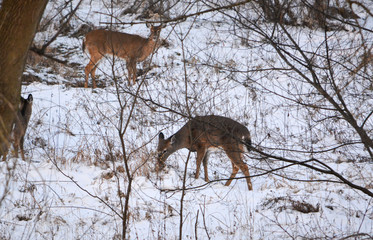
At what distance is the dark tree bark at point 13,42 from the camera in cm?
281

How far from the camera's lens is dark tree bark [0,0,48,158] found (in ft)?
9.23

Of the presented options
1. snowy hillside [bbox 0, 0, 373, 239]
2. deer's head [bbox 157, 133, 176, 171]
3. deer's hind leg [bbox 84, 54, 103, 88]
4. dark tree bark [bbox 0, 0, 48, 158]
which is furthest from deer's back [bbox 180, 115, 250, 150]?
deer's hind leg [bbox 84, 54, 103, 88]

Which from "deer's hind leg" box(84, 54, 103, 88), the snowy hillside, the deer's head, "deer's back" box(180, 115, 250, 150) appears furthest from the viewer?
"deer's hind leg" box(84, 54, 103, 88)

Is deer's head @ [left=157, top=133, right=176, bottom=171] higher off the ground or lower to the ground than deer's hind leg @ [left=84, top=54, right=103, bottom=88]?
lower

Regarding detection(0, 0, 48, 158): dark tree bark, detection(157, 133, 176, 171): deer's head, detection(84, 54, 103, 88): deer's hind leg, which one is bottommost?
detection(0, 0, 48, 158): dark tree bark

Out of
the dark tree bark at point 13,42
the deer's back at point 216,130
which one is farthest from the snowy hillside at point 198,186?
the dark tree bark at point 13,42

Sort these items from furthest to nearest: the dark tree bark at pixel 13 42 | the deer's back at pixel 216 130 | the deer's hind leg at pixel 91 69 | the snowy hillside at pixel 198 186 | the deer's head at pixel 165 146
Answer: the deer's hind leg at pixel 91 69 < the deer's head at pixel 165 146 < the snowy hillside at pixel 198 186 < the deer's back at pixel 216 130 < the dark tree bark at pixel 13 42

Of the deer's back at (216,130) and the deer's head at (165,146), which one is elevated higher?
the deer's head at (165,146)

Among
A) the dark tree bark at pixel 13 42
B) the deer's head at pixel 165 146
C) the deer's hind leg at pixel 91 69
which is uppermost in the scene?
the deer's hind leg at pixel 91 69

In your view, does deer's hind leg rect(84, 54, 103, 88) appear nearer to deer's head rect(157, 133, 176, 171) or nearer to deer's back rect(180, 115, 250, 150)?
deer's head rect(157, 133, 176, 171)

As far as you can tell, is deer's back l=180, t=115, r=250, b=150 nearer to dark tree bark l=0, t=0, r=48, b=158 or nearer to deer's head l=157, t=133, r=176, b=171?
deer's head l=157, t=133, r=176, b=171

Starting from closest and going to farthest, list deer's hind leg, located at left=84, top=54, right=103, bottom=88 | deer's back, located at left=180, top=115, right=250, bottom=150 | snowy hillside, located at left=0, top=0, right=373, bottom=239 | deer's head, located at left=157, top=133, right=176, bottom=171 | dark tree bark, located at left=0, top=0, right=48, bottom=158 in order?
1. dark tree bark, located at left=0, top=0, right=48, bottom=158
2. deer's back, located at left=180, top=115, right=250, bottom=150
3. snowy hillside, located at left=0, top=0, right=373, bottom=239
4. deer's head, located at left=157, top=133, right=176, bottom=171
5. deer's hind leg, located at left=84, top=54, right=103, bottom=88

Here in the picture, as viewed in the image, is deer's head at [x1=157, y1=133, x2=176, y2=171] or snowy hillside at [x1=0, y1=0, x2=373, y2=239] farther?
deer's head at [x1=157, y1=133, x2=176, y2=171]

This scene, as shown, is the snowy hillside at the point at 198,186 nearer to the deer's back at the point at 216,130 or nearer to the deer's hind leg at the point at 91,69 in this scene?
the deer's back at the point at 216,130
